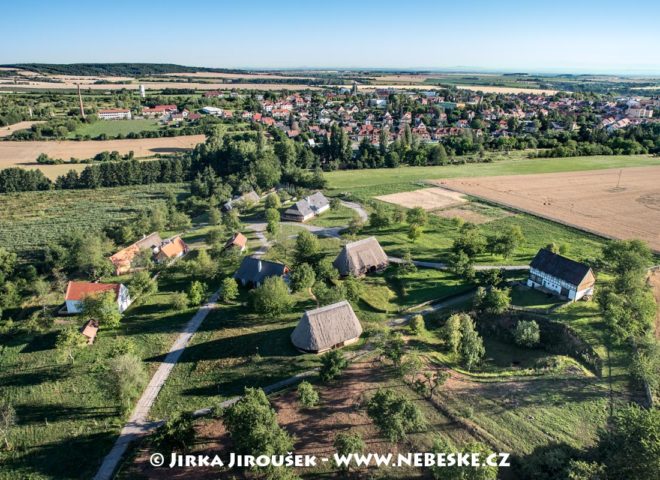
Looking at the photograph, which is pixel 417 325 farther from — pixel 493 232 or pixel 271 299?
pixel 493 232

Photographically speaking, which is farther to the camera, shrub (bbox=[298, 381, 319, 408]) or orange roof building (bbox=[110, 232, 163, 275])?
orange roof building (bbox=[110, 232, 163, 275])

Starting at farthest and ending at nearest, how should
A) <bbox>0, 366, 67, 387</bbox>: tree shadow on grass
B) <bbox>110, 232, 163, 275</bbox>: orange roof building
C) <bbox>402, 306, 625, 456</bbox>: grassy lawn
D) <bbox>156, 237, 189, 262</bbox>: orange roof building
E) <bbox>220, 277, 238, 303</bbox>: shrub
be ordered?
<bbox>156, 237, 189, 262</bbox>: orange roof building < <bbox>110, 232, 163, 275</bbox>: orange roof building < <bbox>220, 277, 238, 303</bbox>: shrub < <bbox>0, 366, 67, 387</bbox>: tree shadow on grass < <bbox>402, 306, 625, 456</bbox>: grassy lawn

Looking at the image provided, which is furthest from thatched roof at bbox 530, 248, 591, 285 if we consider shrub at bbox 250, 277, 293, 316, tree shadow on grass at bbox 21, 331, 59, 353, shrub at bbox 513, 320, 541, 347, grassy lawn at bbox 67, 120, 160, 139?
grassy lawn at bbox 67, 120, 160, 139

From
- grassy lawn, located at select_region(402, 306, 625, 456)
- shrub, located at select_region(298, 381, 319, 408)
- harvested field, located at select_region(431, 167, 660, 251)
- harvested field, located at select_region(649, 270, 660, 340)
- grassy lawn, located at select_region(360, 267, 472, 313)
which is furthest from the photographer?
harvested field, located at select_region(431, 167, 660, 251)

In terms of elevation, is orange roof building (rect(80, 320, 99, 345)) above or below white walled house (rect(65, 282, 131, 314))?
below

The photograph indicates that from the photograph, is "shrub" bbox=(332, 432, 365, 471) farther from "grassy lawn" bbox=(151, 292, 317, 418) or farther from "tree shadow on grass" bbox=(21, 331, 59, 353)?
"tree shadow on grass" bbox=(21, 331, 59, 353)

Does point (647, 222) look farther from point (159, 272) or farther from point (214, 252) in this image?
point (159, 272)

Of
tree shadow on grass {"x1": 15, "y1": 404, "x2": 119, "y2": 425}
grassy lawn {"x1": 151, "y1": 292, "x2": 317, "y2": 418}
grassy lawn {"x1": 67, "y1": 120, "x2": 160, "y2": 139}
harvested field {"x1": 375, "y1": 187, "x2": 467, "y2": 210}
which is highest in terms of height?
grassy lawn {"x1": 67, "y1": 120, "x2": 160, "y2": 139}

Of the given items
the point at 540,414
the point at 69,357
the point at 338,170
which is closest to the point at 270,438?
the point at 540,414

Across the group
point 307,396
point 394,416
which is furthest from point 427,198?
point 394,416
